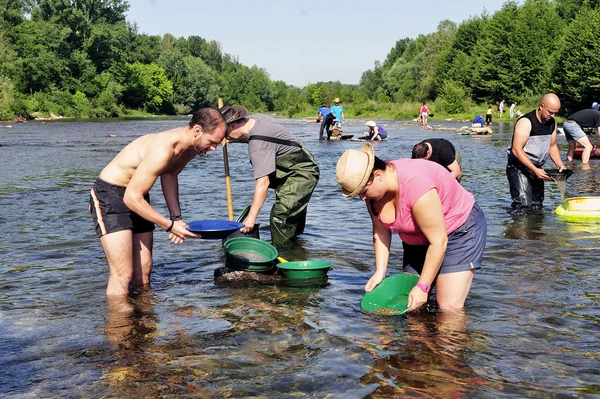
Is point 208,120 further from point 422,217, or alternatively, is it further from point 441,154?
point 441,154

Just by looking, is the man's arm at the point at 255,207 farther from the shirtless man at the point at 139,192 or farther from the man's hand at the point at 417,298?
the man's hand at the point at 417,298

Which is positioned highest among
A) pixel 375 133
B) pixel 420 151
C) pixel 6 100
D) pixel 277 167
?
pixel 6 100

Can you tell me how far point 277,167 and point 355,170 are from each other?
154 inches

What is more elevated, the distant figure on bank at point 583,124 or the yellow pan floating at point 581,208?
the distant figure on bank at point 583,124

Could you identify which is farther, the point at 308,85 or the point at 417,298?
the point at 308,85

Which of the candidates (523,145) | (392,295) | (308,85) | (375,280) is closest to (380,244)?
(375,280)

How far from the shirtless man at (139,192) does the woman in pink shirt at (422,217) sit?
1.66 meters

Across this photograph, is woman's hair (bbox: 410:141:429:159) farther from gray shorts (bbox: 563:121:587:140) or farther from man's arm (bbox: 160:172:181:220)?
gray shorts (bbox: 563:121:587:140)

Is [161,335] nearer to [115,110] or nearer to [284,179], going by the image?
[284,179]

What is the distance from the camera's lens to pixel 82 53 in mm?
84500

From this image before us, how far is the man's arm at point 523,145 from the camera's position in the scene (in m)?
9.73

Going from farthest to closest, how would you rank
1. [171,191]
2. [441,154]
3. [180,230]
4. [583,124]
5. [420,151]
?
[583,124]
[441,154]
[420,151]
[171,191]
[180,230]

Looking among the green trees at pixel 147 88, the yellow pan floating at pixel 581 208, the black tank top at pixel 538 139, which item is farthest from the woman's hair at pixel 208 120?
the green trees at pixel 147 88

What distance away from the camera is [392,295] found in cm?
557
